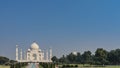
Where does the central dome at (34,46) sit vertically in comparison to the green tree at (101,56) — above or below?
above

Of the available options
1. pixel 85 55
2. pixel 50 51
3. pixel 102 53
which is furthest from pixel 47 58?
pixel 102 53

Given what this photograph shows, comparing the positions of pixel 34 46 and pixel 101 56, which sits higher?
pixel 34 46

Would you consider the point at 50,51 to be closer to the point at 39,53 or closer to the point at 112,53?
the point at 39,53

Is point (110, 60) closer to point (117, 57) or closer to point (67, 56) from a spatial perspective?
point (117, 57)

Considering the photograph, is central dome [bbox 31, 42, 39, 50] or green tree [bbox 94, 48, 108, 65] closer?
green tree [bbox 94, 48, 108, 65]

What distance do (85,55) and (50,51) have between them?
84.5 feet

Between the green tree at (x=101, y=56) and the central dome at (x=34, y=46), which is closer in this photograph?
the green tree at (x=101, y=56)

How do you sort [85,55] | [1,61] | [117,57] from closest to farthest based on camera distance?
[117,57] < [85,55] < [1,61]

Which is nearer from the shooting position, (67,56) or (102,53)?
(102,53)

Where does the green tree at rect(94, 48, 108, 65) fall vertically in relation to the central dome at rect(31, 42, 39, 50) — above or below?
below

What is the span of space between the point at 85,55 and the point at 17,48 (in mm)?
32012

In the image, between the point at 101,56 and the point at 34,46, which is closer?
the point at 101,56

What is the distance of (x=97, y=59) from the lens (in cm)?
8506

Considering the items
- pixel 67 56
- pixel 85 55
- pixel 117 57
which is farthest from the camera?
pixel 67 56
